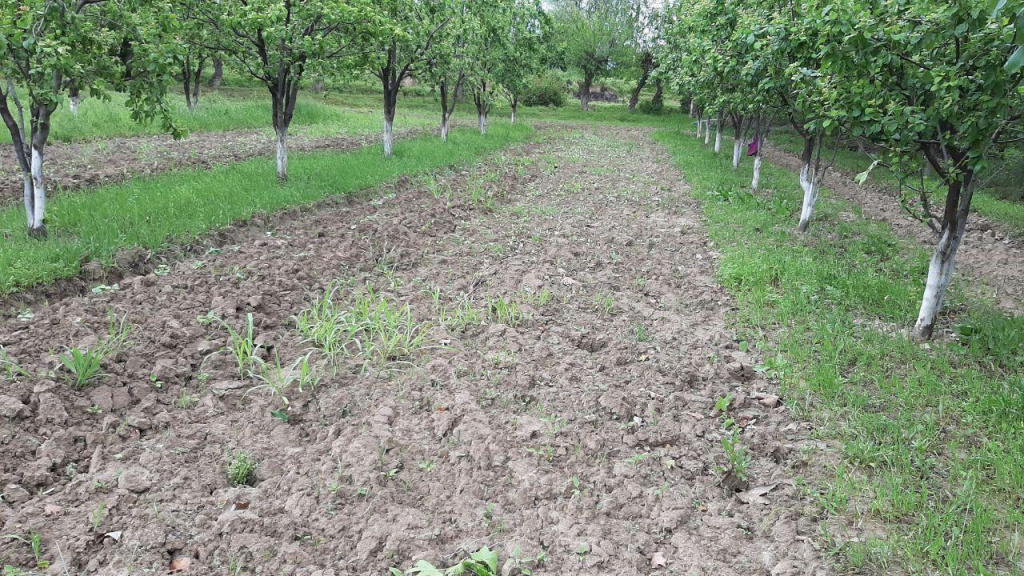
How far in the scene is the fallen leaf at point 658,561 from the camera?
10.1 feet

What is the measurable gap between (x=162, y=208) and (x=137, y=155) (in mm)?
6116

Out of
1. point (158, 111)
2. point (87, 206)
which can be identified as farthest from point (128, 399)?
point (87, 206)

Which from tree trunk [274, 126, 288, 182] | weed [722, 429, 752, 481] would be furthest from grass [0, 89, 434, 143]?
weed [722, 429, 752, 481]

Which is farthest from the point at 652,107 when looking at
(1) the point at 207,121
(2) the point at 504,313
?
(2) the point at 504,313

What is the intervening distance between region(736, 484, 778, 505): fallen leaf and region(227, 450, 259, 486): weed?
10.1 feet

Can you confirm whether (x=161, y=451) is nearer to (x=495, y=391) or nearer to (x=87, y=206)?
(x=495, y=391)

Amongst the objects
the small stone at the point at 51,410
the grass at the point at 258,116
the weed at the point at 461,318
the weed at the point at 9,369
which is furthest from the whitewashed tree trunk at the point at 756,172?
the weed at the point at 9,369

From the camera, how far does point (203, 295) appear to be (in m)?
6.02

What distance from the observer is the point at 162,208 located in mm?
8273

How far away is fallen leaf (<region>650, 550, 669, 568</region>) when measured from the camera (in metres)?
3.08

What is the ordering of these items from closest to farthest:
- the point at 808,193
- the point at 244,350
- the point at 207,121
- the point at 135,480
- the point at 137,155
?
the point at 135,480 → the point at 244,350 → the point at 808,193 → the point at 137,155 → the point at 207,121

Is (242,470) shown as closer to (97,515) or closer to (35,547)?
(97,515)

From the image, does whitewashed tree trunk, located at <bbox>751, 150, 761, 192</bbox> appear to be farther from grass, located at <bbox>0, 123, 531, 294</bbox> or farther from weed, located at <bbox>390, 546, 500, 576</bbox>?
weed, located at <bbox>390, 546, 500, 576</bbox>

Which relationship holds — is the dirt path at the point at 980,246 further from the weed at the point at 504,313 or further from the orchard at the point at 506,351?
the weed at the point at 504,313
